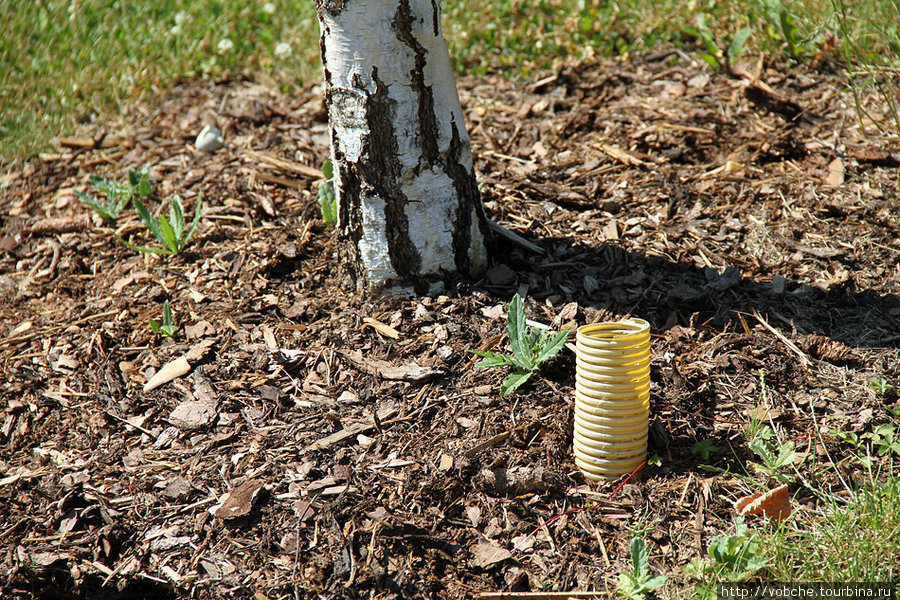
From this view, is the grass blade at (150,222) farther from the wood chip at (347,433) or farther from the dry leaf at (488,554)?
the dry leaf at (488,554)

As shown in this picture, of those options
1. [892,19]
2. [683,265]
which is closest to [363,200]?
[683,265]

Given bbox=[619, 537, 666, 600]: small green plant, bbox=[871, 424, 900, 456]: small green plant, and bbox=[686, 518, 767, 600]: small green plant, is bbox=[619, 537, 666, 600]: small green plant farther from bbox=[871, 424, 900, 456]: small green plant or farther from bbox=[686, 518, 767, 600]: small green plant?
A: bbox=[871, 424, 900, 456]: small green plant

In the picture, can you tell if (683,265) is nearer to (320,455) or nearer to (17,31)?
(320,455)

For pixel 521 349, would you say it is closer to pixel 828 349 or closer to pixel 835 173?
pixel 828 349

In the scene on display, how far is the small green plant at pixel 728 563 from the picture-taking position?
6.35 ft

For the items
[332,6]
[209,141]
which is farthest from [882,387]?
[209,141]

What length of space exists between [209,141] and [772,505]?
128 inches

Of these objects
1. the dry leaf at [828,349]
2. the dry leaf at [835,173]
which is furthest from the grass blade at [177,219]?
the dry leaf at [835,173]

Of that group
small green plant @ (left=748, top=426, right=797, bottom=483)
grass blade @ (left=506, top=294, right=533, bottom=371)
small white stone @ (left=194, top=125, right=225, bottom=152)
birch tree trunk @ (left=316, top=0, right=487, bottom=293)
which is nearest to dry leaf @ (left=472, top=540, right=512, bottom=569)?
grass blade @ (left=506, top=294, right=533, bottom=371)

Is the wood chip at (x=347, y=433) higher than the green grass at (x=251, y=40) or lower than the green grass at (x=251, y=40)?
lower

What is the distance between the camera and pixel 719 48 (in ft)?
13.9

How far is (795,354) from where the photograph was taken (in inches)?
103

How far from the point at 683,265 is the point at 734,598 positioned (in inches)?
55.7

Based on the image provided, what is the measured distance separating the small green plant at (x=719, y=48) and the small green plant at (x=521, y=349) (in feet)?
7.76
